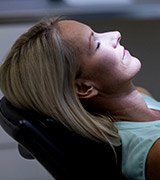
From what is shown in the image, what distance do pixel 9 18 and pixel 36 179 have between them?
2.53 feet

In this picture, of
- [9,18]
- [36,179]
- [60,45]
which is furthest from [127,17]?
[60,45]

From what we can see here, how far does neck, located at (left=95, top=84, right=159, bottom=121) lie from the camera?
1.33 m

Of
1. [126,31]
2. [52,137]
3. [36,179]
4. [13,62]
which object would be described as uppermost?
[13,62]

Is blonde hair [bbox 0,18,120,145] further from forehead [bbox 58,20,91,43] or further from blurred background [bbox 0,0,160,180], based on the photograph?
blurred background [bbox 0,0,160,180]

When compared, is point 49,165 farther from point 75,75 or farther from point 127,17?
point 127,17

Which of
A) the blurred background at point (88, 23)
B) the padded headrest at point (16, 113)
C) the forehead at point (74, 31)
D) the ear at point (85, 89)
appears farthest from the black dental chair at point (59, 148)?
the blurred background at point (88, 23)

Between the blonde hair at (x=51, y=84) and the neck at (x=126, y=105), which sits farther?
the neck at (x=126, y=105)

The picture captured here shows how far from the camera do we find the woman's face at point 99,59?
4.13ft

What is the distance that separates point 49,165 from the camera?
3.89ft

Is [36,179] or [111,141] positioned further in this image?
[36,179]

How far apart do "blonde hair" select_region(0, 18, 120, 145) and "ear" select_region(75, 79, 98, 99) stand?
0.11ft

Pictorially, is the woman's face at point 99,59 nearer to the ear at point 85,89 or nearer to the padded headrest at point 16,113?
the ear at point 85,89

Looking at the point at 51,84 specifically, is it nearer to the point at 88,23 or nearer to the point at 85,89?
the point at 85,89

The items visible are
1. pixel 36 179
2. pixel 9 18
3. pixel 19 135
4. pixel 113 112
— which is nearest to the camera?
Answer: pixel 19 135
